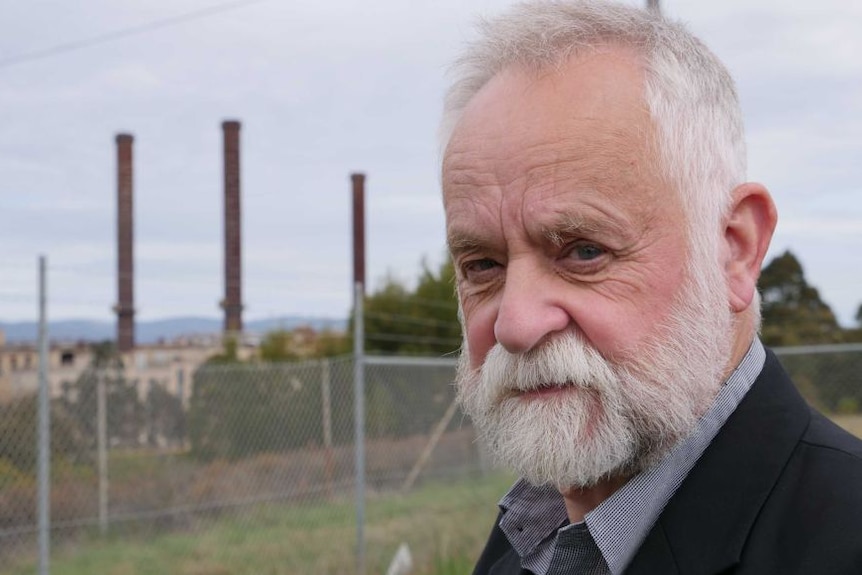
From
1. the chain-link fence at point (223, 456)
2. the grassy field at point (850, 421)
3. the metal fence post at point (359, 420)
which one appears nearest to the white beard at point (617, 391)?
the chain-link fence at point (223, 456)

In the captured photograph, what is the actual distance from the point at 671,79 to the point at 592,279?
0.34 metres

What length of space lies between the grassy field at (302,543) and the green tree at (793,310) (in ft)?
44.6

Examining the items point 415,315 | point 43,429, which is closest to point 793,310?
point 415,315

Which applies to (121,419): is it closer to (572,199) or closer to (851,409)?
(572,199)

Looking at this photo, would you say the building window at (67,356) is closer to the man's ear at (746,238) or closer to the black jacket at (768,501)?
the man's ear at (746,238)

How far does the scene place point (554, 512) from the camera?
7.44 feet

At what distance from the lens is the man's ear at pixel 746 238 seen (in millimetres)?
1952

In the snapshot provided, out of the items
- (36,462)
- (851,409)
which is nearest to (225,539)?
(36,462)

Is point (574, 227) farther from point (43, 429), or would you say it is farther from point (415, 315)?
point (415, 315)

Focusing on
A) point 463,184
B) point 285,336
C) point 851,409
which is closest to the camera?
point 463,184

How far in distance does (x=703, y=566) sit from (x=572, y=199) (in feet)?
1.88

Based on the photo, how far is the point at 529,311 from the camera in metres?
1.82

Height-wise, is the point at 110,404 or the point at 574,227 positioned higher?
the point at 574,227

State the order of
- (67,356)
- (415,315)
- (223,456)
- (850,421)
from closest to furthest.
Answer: (223,456) < (850,421) < (67,356) < (415,315)
